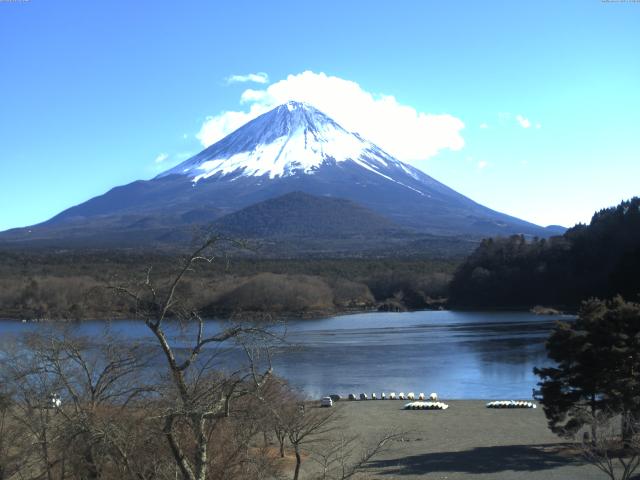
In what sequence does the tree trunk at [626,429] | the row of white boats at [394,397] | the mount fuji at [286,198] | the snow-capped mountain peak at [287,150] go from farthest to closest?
the snow-capped mountain peak at [287,150] → the mount fuji at [286,198] → the row of white boats at [394,397] → the tree trunk at [626,429]

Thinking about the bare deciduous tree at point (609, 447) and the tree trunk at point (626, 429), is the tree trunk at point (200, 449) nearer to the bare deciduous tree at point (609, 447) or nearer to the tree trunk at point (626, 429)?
the bare deciduous tree at point (609, 447)

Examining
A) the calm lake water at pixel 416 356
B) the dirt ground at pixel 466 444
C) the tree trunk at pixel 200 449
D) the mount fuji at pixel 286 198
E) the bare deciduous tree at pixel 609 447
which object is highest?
the mount fuji at pixel 286 198

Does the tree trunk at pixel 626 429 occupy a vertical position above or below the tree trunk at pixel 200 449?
below

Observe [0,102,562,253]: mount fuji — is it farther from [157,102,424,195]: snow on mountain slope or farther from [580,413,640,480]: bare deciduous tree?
[580,413,640,480]: bare deciduous tree

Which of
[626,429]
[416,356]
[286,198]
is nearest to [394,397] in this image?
[416,356]

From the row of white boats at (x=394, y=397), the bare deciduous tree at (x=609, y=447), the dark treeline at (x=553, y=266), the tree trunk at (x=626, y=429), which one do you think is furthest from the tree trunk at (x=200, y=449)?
the dark treeline at (x=553, y=266)

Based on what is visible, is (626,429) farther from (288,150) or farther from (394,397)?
(288,150)
